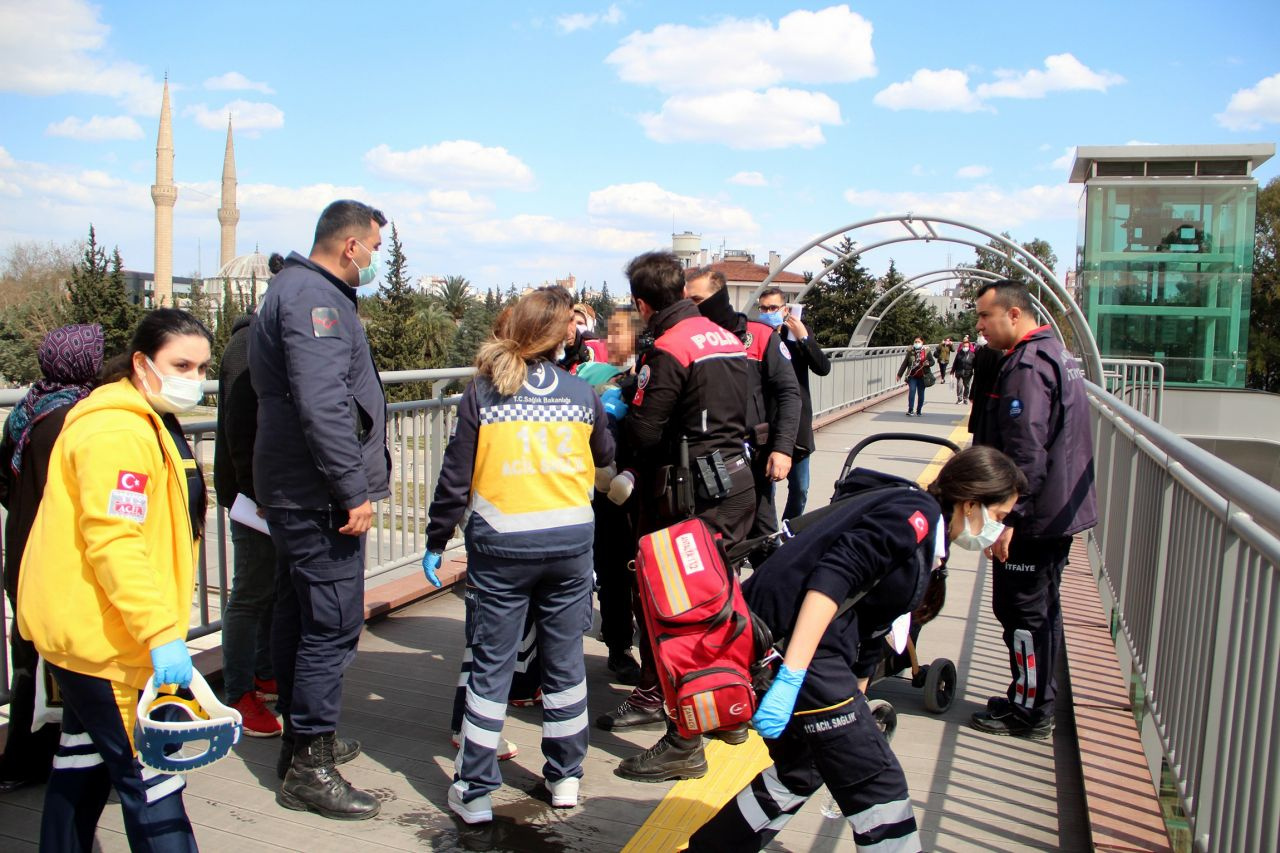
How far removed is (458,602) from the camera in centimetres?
646

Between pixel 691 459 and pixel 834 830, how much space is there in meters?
1.50

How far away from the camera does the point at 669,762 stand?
4059mm

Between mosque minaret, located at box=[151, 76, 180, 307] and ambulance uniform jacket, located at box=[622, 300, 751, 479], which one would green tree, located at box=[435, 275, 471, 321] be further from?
ambulance uniform jacket, located at box=[622, 300, 751, 479]

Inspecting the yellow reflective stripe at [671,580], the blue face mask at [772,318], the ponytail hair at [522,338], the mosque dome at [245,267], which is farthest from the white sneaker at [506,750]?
the mosque dome at [245,267]

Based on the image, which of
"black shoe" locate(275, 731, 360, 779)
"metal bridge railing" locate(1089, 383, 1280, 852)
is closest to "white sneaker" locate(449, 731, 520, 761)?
"black shoe" locate(275, 731, 360, 779)

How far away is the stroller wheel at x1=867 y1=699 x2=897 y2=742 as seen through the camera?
4340 millimetres

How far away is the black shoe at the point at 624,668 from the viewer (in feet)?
17.1

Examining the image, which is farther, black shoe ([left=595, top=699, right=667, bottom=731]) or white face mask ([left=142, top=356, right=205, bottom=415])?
black shoe ([left=595, top=699, right=667, bottom=731])

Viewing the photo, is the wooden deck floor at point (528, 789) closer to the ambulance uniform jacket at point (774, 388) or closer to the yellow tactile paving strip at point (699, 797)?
the yellow tactile paving strip at point (699, 797)

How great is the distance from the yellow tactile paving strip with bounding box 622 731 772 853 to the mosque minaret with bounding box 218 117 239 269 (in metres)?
142

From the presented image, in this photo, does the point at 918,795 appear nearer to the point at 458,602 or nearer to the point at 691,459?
the point at 691,459

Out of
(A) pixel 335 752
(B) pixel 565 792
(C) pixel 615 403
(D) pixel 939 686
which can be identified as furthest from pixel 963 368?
(A) pixel 335 752

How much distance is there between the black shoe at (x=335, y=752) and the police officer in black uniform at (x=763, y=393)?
74.7 inches

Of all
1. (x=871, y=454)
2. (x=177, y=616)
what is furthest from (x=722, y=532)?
(x=871, y=454)
